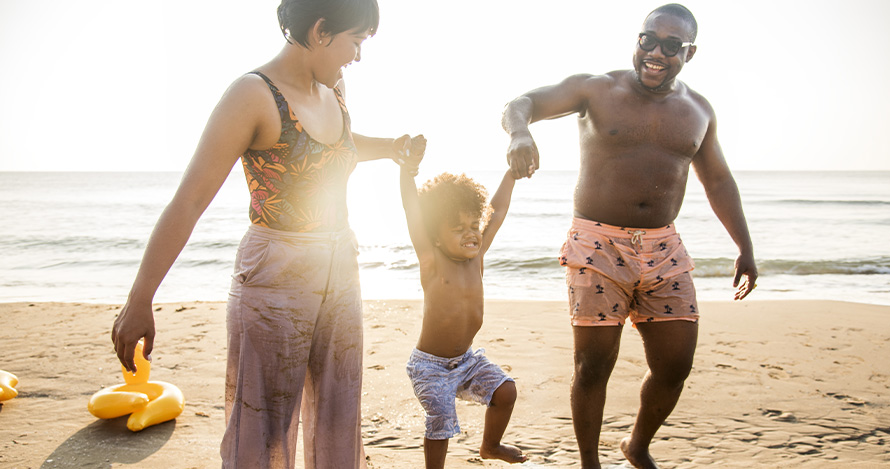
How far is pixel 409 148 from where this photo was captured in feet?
8.98

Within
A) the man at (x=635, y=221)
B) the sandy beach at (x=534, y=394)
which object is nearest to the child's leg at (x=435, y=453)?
the sandy beach at (x=534, y=394)

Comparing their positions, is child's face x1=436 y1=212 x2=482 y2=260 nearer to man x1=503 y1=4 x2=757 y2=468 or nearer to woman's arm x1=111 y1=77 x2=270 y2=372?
man x1=503 y1=4 x2=757 y2=468

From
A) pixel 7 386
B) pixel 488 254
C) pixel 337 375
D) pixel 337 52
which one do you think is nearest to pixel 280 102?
pixel 337 52

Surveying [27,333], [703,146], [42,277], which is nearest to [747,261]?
[703,146]

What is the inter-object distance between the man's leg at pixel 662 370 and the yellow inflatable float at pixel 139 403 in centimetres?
293

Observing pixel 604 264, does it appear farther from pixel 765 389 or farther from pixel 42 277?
pixel 42 277

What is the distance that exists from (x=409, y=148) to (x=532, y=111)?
778 millimetres

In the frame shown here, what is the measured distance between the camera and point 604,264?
324cm

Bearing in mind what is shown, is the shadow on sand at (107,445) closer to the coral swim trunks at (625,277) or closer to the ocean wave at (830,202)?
the coral swim trunks at (625,277)

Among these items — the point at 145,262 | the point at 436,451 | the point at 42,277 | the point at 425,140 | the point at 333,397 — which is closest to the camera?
the point at 145,262

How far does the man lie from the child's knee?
405 millimetres

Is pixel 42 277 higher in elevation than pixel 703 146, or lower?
lower

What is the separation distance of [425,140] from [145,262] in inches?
52.3

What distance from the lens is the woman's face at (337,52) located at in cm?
201
